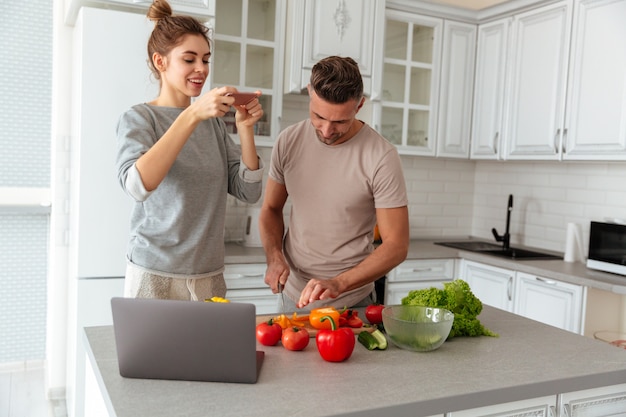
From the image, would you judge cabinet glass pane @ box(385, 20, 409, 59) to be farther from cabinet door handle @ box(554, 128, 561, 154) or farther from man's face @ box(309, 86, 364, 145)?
man's face @ box(309, 86, 364, 145)

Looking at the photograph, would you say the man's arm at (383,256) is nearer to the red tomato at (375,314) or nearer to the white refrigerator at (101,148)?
the red tomato at (375,314)

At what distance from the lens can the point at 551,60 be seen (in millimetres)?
3699

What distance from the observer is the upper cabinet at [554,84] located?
3.30m

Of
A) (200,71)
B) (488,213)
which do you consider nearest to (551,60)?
(488,213)

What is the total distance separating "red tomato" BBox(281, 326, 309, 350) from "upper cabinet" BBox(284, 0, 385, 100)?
7.55ft

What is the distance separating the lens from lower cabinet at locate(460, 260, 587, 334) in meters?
3.24

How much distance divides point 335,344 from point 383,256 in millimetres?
575

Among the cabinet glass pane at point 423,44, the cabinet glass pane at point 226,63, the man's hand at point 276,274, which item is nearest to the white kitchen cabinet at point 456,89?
the cabinet glass pane at point 423,44

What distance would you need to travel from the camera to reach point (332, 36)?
12.2 feet

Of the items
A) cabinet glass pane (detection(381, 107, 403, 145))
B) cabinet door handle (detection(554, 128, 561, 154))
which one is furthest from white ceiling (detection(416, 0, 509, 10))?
cabinet door handle (detection(554, 128, 561, 154))

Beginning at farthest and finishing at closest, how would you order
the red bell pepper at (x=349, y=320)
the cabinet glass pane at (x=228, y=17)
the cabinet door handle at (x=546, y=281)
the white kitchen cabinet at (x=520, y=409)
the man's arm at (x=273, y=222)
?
the cabinet glass pane at (x=228, y=17) < the cabinet door handle at (x=546, y=281) < the man's arm at (x=273, y=222) < the red bell pepper at (x=349, y=320) < the white kitchen cabinet at (x=520, y=409)

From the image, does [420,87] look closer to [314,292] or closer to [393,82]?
[393,82]

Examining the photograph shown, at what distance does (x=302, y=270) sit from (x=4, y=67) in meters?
2.58

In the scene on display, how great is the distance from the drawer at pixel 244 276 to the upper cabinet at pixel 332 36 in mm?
1112
